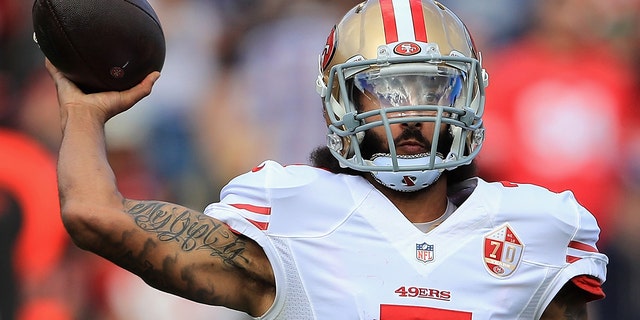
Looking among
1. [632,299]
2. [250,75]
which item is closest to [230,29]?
[250,75]

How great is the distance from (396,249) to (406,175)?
164mm

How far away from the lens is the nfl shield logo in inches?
92.7

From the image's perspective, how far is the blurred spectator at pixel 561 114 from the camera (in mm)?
4336

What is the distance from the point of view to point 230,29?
184 inches

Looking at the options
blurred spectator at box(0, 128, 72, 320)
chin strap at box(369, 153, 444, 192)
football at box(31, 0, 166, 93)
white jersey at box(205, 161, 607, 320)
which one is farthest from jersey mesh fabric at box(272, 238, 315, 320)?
blurred spectator at box(0, 128, 72, 320)

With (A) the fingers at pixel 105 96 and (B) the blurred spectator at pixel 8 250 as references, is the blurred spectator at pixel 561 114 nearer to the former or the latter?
(B) the blurred spectator at pixel 8 250

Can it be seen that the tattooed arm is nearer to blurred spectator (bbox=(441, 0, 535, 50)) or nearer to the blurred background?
the blurred background

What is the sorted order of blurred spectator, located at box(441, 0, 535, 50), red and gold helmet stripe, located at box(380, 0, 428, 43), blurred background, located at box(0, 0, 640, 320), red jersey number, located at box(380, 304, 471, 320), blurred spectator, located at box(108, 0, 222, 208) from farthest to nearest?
blurred spectator, located at box(441, 0, 535, 50)
blurred spectator, located at box(108, 0, 222, 208)
blurred background, located at box(0, 0, 640, 320)
red and gold helmet stripe, located at box(380, 0, 428, 43)
red jersey number, located at box(380, 304, 471, 320)

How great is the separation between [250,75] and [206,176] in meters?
0.45

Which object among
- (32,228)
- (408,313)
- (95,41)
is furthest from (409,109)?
(32,228)

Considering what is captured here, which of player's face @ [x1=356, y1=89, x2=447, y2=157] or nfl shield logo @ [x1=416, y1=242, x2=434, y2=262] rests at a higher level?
player's face @ [x1=356, y1=89, x2=447, y2=157]

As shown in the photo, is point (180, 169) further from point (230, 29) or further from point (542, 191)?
point (542, 191)

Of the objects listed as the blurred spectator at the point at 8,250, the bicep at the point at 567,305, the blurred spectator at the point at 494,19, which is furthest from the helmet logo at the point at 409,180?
the blurred spectator at the point at 8,250

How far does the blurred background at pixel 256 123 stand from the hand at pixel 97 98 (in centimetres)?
203
